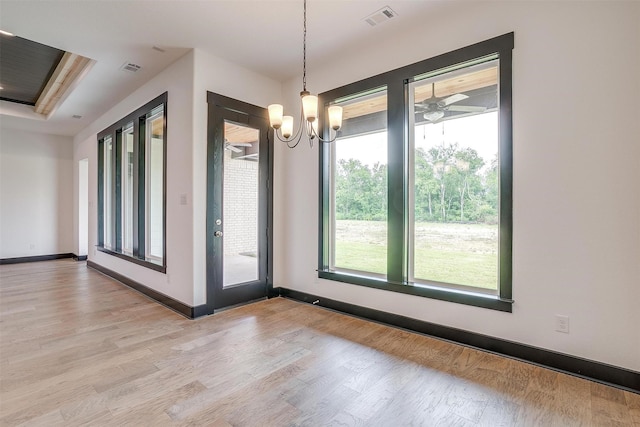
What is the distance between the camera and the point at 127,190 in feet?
18.4

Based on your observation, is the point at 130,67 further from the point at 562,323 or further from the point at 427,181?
the point at 562,323

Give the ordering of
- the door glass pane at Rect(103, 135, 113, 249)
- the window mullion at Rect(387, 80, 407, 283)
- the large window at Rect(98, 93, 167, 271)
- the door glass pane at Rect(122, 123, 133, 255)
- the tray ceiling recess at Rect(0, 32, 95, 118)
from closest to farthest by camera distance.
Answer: the window mullion at Rect(387, 80, 407, 283) → the tray ceiling recess at Rect(0, 32, 95, 118) → the large window at Rect(98, 93, 167, 271) → the door glass pane at Rect(122, 123, 133, 255) → the door glass pane at Rect(103, 135, 113, 249)

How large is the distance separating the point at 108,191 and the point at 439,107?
20.5ft

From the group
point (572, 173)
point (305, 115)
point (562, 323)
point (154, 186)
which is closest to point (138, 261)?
point (154, 186)

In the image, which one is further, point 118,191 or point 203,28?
point 118,191

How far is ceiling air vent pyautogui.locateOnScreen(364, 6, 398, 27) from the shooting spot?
9.68 ft

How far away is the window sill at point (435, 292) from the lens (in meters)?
2.78

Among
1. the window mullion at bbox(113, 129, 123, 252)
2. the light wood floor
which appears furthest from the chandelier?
the window mullion at bbox(113, 129, 123, 252)

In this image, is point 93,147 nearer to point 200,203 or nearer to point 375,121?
point 200,203

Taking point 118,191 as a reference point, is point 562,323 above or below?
below

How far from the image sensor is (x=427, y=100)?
3295 mm

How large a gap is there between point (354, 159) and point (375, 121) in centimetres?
52

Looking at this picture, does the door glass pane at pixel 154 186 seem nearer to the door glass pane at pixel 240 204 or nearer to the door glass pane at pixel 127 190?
the door glass pane at pixel 127 190

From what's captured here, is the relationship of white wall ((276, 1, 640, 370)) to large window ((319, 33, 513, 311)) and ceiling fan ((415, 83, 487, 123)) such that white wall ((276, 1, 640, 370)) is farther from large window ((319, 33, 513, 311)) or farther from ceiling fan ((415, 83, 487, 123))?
ceiling fan ((415, 83, 487, 123))
